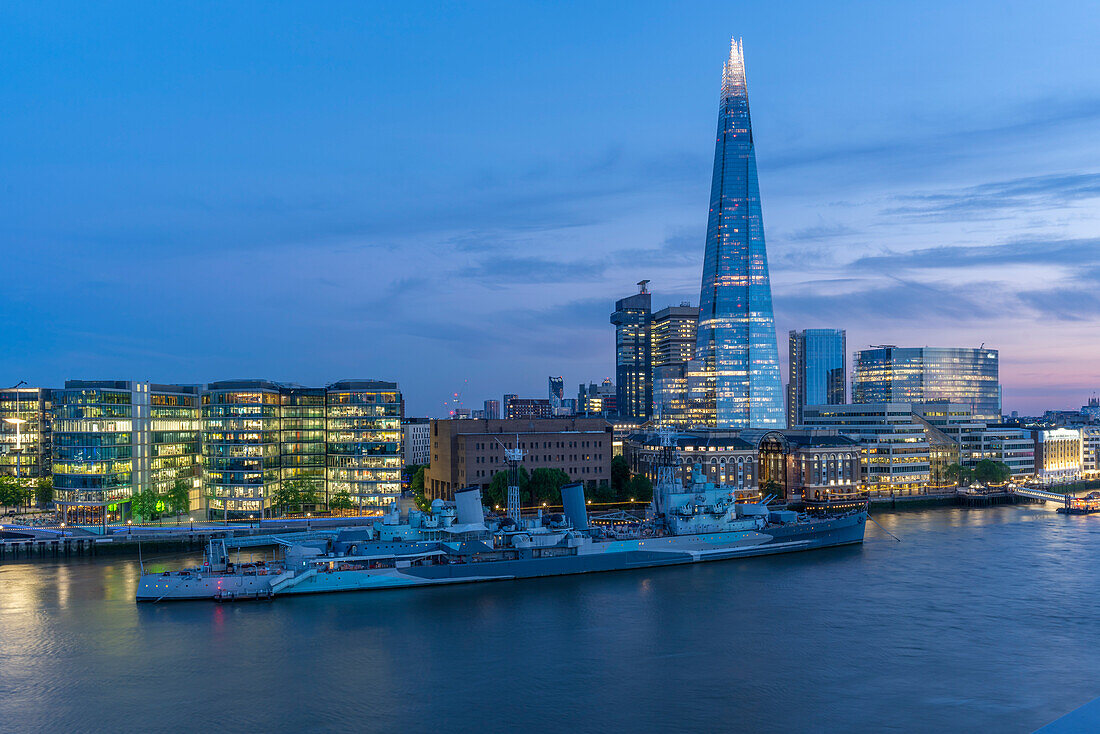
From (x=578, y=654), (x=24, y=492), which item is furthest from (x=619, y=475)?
(x=578, y=654)

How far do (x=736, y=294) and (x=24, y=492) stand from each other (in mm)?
77812

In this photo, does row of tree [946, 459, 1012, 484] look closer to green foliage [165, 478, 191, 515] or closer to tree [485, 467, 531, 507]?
tree [485, 467, 531, 507]

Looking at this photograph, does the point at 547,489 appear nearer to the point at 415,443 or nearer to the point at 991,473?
the point at 991,473

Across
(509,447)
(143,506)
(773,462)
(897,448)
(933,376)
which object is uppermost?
(933,376)

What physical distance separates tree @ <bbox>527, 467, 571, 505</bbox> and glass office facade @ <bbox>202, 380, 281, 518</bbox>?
18.3 m

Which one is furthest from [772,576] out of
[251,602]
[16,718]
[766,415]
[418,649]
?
[766,415]

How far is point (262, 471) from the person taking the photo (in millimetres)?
56531

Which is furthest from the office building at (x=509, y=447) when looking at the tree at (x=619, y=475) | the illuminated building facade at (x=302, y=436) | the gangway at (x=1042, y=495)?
the gangway at (x=1042, y=495)

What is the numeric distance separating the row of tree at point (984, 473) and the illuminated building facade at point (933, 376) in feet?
212

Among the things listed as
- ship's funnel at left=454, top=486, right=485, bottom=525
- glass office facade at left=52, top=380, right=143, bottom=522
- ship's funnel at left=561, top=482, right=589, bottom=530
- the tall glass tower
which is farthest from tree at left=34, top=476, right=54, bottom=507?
the tall glass tower

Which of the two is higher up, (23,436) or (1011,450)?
(23,436)

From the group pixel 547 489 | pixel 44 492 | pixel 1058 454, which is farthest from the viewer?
pixel 1058 454

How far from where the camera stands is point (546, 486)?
56781mm

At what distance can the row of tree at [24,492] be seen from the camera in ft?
178
